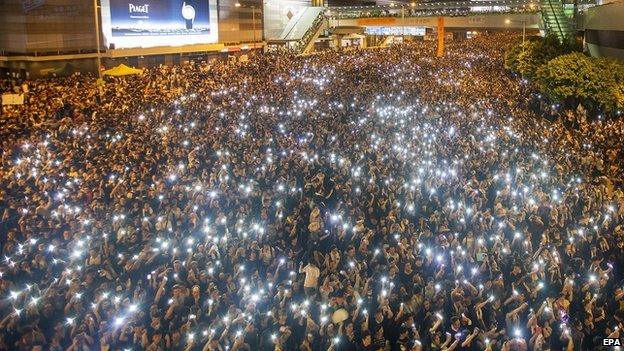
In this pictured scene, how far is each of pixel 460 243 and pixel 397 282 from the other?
73.9 inches

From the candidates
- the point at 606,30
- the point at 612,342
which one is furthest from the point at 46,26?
the point at 612,342

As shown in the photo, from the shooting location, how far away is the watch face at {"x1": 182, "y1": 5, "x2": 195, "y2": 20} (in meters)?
39.9

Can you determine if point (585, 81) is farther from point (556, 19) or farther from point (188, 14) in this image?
point (188, 14)

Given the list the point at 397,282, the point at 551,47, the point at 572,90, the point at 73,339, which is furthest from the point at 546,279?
the point at 551,47

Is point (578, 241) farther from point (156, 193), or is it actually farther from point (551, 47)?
point (551, 47)

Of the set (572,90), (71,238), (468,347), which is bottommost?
(468,347)

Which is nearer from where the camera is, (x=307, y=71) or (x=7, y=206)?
(x=7, y=206)

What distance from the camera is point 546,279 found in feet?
26.9

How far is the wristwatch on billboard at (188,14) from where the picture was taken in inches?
1570

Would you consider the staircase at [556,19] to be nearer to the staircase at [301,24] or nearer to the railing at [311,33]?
the railing at [311,33]

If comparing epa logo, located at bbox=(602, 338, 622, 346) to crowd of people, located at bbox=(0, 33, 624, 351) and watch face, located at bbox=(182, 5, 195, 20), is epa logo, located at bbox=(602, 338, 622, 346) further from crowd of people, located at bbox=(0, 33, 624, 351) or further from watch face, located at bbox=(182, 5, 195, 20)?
watch face, located at bbox=(182, 5, 195, 20)

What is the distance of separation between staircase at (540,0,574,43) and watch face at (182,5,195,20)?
22.7 metres

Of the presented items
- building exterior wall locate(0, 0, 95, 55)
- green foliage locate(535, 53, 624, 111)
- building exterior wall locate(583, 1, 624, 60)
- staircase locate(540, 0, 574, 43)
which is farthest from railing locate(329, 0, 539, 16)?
building exterior wall locate(0, 0, 95, 55)

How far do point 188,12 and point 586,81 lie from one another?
27805mm
